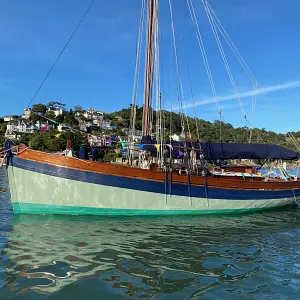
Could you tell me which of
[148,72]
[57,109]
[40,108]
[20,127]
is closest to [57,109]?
[57,109]

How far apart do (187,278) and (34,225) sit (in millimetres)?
5591

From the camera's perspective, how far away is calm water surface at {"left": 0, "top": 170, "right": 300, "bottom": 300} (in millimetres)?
5035

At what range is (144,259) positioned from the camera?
21.6 ft

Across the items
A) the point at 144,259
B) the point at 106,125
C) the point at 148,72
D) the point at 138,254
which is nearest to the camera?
the point at 144,259

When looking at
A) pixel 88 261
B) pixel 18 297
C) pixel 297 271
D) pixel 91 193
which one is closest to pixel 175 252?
pixel 88 261

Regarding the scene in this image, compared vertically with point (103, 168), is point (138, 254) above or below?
below

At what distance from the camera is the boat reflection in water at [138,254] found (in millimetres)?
5230

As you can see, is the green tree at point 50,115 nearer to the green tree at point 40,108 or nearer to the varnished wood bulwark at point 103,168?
the green tree at point 40,108

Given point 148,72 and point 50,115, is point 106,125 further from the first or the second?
point 148,72

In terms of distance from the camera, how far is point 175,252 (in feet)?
23.4

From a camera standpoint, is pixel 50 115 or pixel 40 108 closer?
pixel 50 115

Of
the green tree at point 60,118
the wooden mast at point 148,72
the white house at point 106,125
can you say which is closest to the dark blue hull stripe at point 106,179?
the wooden mast at point 148,72

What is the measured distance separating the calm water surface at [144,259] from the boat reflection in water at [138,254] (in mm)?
18

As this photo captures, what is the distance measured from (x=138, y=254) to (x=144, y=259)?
36 centimetres
